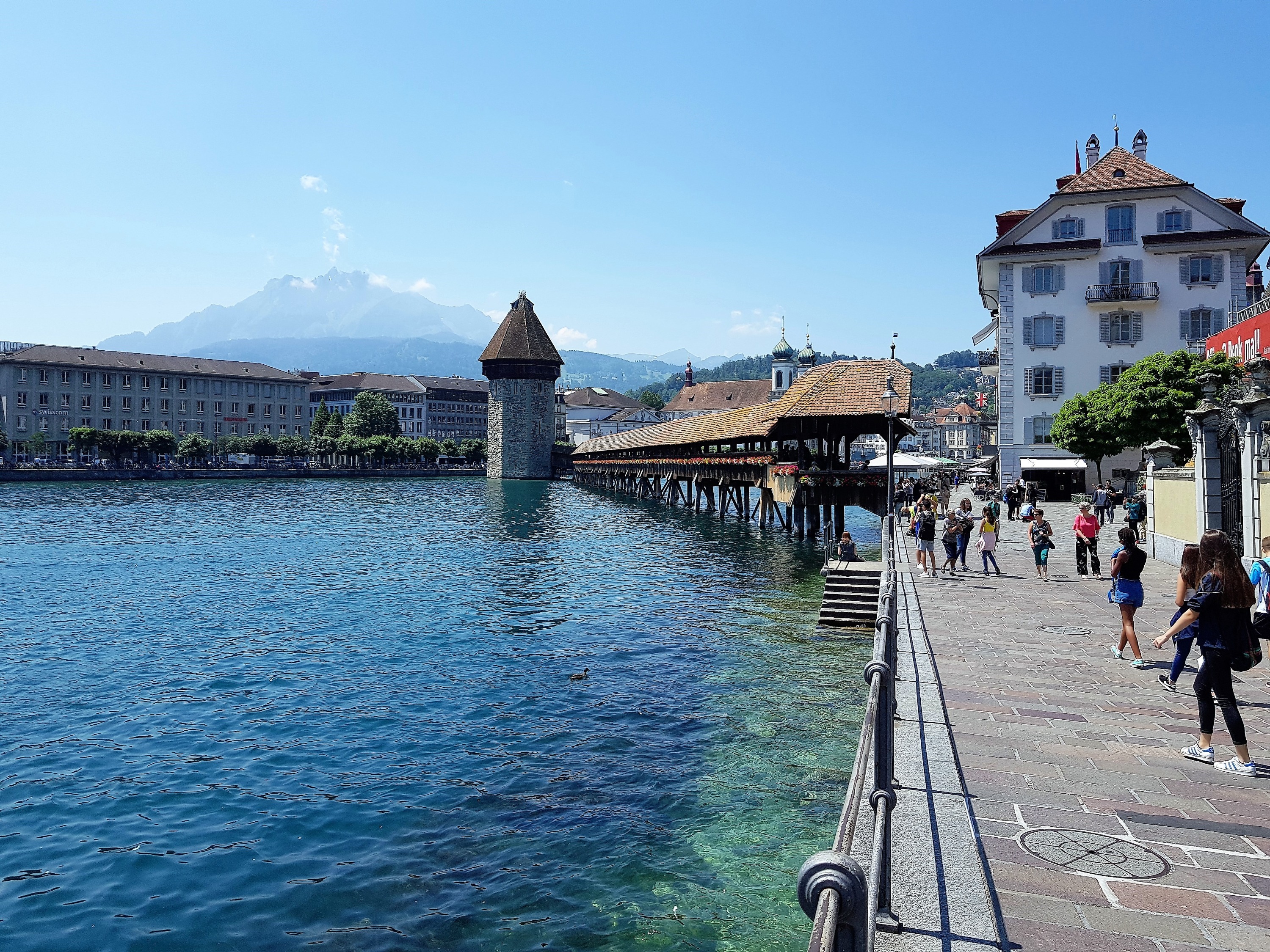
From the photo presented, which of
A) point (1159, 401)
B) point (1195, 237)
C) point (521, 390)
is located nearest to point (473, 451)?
point (521, 390)

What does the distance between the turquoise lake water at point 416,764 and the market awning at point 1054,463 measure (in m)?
26.0

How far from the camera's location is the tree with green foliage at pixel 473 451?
471 ft

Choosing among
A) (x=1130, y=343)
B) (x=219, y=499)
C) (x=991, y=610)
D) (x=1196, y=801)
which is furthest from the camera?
(x=219, y=499)

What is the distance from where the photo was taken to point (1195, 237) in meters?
44.3

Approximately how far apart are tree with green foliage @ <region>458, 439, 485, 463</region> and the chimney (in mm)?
108676

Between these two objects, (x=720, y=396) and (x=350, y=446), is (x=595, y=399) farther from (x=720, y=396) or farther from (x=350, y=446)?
(x=350, y=446)

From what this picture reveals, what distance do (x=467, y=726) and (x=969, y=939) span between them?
9.44 metres

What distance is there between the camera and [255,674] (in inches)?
623

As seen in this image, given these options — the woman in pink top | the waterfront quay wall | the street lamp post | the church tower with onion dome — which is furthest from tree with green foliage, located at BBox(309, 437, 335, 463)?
the woman in pink top

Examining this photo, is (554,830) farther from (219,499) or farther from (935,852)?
(219,499)

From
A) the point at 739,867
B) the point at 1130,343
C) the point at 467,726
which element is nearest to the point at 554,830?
the point at 739,867

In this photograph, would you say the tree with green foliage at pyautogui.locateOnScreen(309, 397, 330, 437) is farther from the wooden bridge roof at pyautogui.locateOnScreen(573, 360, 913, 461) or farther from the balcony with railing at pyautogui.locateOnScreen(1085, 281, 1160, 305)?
the balcony with railing at pyautogui.locateOnScreen(1085, 281, 1160, 305)

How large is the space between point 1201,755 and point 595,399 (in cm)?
17940

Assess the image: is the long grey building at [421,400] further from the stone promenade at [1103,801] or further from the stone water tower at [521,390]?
the stone promenade at [1103,801]
